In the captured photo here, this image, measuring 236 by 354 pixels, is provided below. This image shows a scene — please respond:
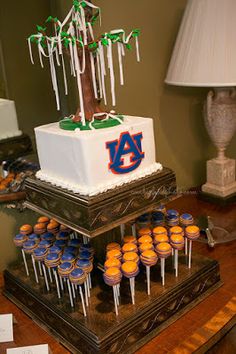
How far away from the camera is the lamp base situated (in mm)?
1514

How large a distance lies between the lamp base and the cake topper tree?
0.75m

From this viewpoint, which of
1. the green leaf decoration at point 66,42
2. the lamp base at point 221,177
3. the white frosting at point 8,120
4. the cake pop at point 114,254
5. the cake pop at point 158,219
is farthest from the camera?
the lamp base at point 221,177

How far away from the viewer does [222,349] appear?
959mm

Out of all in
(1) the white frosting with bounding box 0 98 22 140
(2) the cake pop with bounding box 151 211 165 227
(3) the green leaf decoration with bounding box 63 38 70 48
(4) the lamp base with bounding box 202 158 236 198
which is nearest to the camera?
(3) the green leaf decoration with bounding box 63 38 70 48

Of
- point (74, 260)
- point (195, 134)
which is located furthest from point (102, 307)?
point (195, 134)

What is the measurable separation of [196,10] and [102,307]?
97 centimetres

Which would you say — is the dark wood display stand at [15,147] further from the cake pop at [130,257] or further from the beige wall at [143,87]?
the cake pop at [130,257]

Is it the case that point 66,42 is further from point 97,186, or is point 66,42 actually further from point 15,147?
point 15,147

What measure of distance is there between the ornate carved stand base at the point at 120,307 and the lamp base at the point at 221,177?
21.2 inches

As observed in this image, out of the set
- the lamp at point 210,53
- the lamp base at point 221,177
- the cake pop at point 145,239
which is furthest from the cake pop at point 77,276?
the lamp base at point 221,177

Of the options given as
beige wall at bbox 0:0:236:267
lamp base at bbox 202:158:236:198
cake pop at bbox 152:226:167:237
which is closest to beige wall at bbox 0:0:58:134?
beige wall at bbox 0:0:236:267

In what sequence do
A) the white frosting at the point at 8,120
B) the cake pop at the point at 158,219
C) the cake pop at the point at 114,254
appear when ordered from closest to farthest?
1. the cake pop at the point at 114,254
2. the cake pop at the point at 158,219
3. the white frosting at the point at 8,120

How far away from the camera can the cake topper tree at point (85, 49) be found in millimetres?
797

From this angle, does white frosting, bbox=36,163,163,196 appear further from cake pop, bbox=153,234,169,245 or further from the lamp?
the lamp
